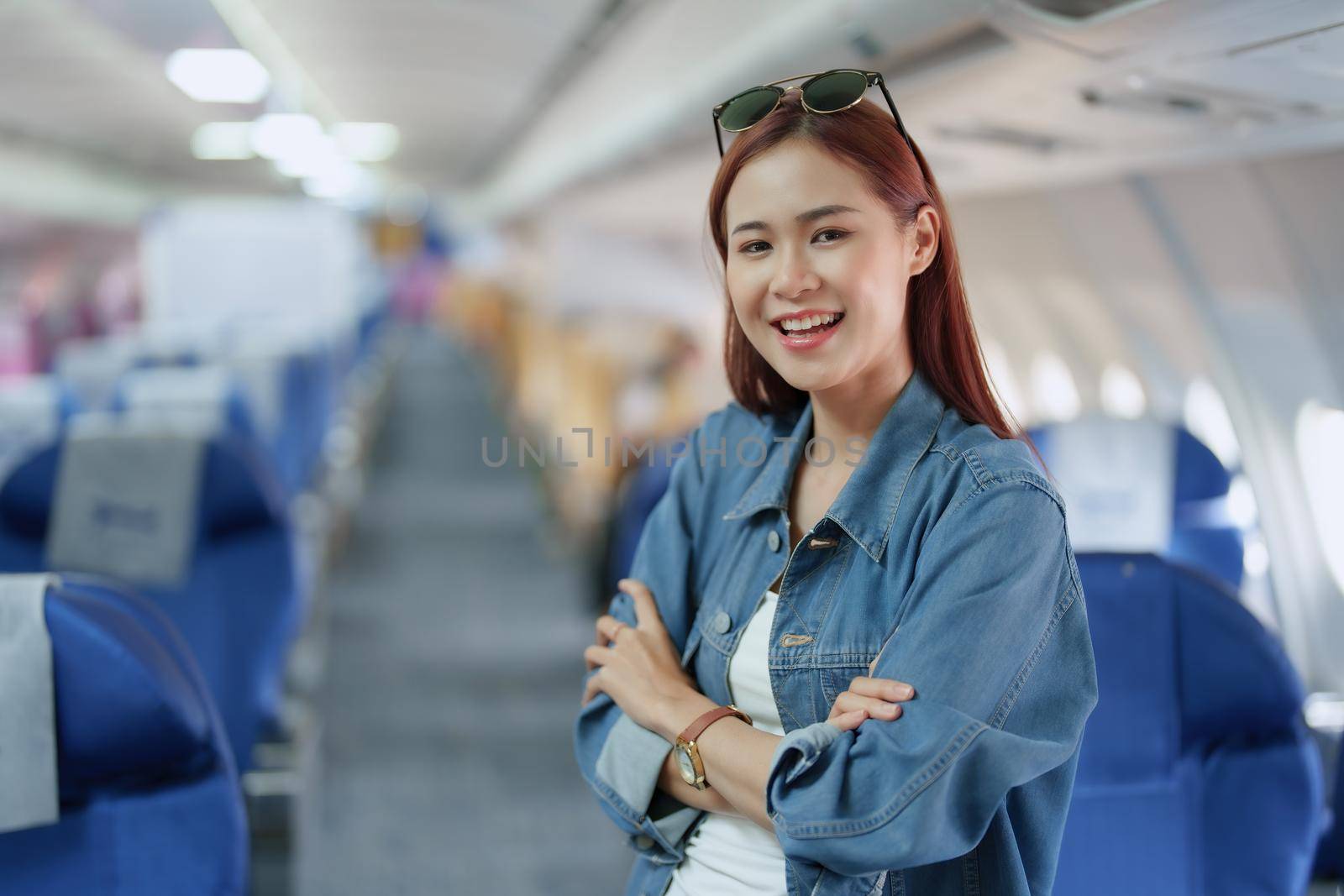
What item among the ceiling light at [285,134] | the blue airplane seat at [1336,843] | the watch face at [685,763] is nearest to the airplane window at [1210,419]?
the blue airplane seat at [1336,843]

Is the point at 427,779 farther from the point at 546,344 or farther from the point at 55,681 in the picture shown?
the point at 546,344

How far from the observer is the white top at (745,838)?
1.54 metres

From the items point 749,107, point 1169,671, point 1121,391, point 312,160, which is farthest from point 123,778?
point 312,160

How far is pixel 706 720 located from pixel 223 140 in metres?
8.94

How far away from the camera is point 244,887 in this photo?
5.78ft

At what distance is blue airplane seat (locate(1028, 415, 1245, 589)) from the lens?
341cm

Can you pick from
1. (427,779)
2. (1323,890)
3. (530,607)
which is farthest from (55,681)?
(530,607)

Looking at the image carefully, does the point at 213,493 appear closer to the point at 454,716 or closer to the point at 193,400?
the point at 193,400

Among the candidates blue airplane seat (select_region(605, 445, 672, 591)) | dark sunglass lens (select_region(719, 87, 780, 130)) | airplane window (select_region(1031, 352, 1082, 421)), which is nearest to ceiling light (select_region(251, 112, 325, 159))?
airplane window (select_region(1031, 352, 1082, 421))

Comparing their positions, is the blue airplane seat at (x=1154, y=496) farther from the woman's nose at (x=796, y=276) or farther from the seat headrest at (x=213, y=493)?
the woman's nose at (x=796, y=276)

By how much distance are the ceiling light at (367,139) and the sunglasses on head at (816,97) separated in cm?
748

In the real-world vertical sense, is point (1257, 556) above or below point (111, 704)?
below

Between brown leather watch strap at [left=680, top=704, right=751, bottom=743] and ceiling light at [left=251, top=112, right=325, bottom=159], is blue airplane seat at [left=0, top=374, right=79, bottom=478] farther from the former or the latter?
brown leather watch strap at [left=680, top=704, right=751, bottom=743]

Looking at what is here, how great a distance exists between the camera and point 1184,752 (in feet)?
6.37
